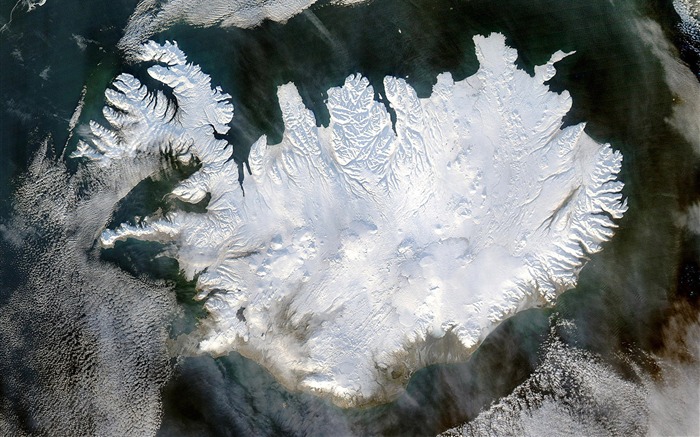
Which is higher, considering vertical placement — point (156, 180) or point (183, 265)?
point (156, 180)

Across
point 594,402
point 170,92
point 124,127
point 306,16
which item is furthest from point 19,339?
point 594,402

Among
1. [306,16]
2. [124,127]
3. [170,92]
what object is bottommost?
[124,127]

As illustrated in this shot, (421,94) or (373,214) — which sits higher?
(421,94)

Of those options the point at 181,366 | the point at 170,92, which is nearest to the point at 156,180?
the point at 170,92

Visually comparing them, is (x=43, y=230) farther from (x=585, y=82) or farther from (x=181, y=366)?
(x=585, y=82)
